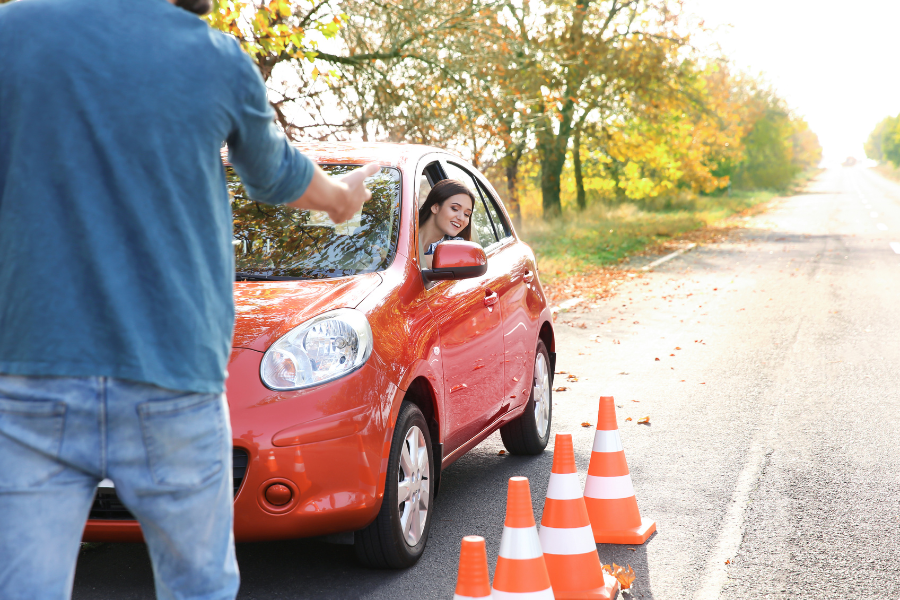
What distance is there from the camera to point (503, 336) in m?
4.86

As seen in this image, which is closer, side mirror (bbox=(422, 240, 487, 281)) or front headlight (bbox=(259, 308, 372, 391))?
front headlight (bbox=(259, 308, 372, 391))

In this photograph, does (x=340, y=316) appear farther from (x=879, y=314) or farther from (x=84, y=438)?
(x=879, y=314)

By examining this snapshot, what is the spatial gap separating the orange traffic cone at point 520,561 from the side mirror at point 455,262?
1.32 metres

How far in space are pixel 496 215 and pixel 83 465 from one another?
4.26 m

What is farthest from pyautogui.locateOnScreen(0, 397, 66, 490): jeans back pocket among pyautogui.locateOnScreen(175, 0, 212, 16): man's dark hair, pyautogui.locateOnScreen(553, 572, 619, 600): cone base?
pyautogui.locateOnScreen(553, 572, 619, 600): cone base

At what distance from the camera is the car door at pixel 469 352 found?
418cm

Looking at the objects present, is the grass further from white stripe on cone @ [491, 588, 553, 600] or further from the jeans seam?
the jeans seam

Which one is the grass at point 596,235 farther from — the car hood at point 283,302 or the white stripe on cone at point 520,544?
the white stripe on cone at point 520,544

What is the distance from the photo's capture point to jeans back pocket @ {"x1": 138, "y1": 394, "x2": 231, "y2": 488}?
65.6 inches

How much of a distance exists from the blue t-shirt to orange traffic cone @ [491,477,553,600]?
163cm

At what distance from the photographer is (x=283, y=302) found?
12.1ft

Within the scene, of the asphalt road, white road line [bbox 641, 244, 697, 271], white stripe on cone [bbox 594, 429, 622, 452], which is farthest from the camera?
white road line [bbox 641, 244, 697, 271]

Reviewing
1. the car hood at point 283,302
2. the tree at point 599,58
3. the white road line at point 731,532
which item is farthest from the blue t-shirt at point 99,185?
the tree at point 599,58

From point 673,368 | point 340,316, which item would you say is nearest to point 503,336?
point 340,316
